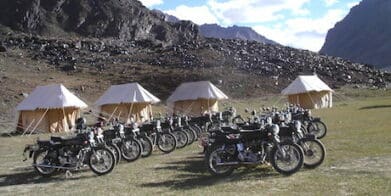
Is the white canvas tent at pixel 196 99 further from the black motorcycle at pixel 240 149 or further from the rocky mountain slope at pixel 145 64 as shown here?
the black motorcycle at pixel 240 149

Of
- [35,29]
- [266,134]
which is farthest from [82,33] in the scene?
[266,134]

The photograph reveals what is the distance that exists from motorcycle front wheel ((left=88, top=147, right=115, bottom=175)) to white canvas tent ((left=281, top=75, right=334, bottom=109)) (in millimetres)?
32319

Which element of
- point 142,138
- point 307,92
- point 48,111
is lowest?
point 142,138

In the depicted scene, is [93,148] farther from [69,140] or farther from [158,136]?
[158,136]

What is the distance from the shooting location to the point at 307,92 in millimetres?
46875

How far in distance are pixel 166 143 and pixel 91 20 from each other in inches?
3704

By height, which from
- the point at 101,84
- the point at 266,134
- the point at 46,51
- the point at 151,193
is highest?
the point at 46,51

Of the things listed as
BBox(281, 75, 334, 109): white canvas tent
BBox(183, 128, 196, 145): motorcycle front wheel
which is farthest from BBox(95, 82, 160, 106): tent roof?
BBox(183, 128, 196, 145): motorcycle front wheel

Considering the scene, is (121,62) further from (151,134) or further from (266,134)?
(266,134)

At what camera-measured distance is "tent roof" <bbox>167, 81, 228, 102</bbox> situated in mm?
40312

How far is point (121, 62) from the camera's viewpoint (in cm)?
8950

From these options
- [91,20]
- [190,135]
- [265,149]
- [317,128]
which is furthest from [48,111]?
[91,20]

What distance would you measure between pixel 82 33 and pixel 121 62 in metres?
22.4

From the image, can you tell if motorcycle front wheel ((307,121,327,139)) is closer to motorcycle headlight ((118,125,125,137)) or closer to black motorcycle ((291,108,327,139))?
black motorcycle ((291,108,327,139))
